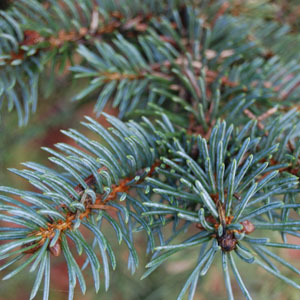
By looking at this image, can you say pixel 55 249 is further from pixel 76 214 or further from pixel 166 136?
pixel 166 136

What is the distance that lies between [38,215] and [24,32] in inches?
10.6

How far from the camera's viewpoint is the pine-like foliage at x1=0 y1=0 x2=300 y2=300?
26 centimetres

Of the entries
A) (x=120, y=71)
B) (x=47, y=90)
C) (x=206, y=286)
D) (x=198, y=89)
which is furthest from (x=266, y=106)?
(x=206, y=286)

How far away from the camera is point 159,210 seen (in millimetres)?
286

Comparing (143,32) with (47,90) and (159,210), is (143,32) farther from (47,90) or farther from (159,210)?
(159,210)

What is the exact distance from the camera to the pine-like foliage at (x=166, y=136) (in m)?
0.26

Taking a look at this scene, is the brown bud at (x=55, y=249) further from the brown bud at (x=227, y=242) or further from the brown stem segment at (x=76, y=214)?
the brown bud at (x=227, y=242)

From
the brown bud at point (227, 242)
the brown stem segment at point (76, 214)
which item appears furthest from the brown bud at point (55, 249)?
the brown bud at point (227, 242)

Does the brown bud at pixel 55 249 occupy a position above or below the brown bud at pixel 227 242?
below

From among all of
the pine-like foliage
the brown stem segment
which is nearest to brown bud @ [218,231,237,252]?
the pine-like foliage

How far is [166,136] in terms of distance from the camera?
A: 0.33 m

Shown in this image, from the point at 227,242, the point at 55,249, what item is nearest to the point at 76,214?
the point at 55,249

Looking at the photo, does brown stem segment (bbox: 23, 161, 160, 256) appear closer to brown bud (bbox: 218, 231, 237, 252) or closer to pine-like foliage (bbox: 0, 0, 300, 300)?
pine-like foliage (bbox: 0, 0, 300, 300)

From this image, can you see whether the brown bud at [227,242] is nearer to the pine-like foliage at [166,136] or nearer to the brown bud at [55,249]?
the pine-like foliage at [166,136]
